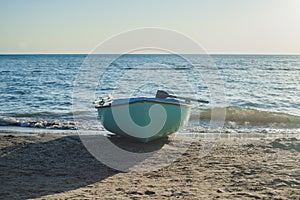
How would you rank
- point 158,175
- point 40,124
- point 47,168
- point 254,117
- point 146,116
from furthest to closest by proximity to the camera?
point 254,117
point 40,124
point 146,116
point 47,168
point 158,175

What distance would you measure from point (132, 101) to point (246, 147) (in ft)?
9.05

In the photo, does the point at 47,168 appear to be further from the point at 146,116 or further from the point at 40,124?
the point at 40,124

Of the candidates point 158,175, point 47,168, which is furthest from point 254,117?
point 47,168

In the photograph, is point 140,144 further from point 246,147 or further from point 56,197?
point 56,197

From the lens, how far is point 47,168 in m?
6.40

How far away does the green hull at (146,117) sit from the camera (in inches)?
318

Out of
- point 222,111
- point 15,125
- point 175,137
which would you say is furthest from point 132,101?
point 222,111

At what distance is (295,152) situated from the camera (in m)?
7.55

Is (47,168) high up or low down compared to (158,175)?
down

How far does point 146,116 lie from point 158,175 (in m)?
2.17

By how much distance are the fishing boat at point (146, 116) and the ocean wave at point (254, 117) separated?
16.8 ft

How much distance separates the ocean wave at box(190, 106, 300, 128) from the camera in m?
13.1

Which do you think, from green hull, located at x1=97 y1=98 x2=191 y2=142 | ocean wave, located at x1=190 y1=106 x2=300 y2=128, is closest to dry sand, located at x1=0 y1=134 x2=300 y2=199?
green hull, located at x1=97 y1=98 x2=191 y2=142

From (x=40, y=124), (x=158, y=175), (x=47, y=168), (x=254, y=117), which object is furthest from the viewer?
(x=254, y=117)
